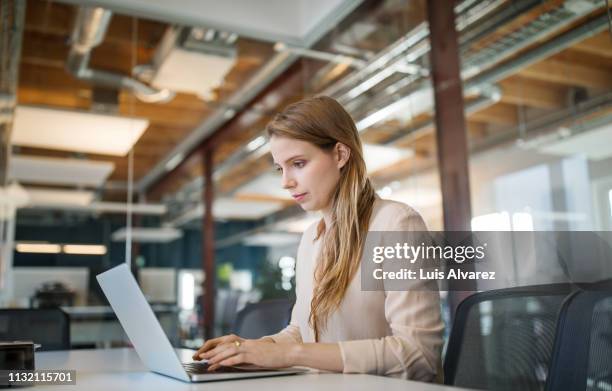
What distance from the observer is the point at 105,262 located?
12.7ft

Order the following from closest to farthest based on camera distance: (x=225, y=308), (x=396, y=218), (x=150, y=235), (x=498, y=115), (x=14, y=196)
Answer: (x=396, y=218) → (x=498, y=115) → (x=14, y=196) → (x=150, y=235) → (x=225, y=308)

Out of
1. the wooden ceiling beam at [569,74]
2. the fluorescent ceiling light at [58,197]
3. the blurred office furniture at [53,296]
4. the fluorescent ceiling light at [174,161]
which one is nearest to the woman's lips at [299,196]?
the wooden ceiling beam at [569,74]

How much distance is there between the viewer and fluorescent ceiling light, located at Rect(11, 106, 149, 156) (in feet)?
12.5

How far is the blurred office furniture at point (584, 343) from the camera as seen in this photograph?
1025mm

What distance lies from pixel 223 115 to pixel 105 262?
1586 mm

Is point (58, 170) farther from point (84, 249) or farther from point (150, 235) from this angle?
point (150, 235)

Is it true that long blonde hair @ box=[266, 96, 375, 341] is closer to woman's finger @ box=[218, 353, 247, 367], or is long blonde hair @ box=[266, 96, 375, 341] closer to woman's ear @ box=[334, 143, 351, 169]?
woman's ear @ box=[334, 143, 351, 169]

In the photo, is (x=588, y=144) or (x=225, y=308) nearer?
(x=588, y=144)

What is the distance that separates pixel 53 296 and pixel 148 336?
3066 millimetres

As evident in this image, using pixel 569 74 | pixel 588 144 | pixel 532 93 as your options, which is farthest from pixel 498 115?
pixel 588 144

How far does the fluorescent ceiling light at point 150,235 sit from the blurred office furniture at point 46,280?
318 mm

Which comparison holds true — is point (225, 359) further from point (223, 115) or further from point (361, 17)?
point (223, 115)

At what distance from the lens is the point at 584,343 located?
3.41 feet

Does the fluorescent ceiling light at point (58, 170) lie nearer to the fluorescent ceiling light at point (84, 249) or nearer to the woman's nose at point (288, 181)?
the fluorescent ceiling light at point (84, 249)
